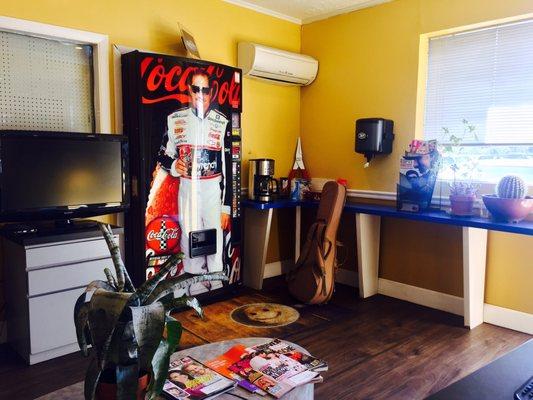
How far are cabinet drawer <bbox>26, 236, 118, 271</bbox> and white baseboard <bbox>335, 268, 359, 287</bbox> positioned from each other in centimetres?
226

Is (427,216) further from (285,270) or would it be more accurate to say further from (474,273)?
(285,270)

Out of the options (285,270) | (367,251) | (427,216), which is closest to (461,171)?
(427,216)

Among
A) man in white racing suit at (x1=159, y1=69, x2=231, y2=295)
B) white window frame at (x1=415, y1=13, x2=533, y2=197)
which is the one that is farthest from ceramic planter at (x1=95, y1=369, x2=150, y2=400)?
white window frame at (x1=415, y1=13, x2=533, y2=197)

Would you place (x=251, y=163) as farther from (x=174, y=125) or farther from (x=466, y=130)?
(x=466, y=130)

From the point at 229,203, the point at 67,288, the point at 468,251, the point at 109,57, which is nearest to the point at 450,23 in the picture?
the point at 468,251

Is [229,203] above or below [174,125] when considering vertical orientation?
below

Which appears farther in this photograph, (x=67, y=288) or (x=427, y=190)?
(x=427, y=190)

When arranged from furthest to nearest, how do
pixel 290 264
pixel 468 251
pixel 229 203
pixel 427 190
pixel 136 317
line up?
pixel 290 264 → pixel 229 203 → pixel 427 190 → pixel 468 251 → pixel 136 317

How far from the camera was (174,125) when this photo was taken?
3172 mm

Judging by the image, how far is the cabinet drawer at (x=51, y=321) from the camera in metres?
2.49

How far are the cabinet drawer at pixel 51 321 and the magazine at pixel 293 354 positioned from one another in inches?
55.7

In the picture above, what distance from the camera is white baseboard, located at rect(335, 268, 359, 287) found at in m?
4.11

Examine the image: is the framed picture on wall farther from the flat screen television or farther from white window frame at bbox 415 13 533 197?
white window frame at bbox 415 13 533 197

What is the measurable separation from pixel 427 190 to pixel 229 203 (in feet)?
4.94
